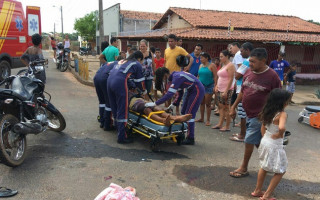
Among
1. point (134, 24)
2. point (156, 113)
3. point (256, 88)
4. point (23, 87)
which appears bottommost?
point (156, 113)

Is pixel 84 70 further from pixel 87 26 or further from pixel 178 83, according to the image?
pixel 87 26

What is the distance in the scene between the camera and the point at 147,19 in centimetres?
3072

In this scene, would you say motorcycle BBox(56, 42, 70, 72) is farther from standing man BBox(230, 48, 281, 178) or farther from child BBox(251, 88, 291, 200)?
child BBox(251, 88, 291, 200)

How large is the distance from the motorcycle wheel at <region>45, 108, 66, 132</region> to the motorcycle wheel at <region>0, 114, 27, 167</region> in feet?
3.77

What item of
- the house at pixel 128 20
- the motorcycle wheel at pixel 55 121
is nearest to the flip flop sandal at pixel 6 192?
the motorcycle wheel at pixel 55 121

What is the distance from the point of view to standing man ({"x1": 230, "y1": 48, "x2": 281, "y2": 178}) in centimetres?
352

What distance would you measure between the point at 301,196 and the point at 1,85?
4594 millimetres

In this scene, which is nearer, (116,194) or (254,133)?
(116,194)

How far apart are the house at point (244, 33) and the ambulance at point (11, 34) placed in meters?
6.30

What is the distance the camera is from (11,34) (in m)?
9.67

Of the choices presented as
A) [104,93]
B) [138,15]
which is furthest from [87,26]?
[104,93]

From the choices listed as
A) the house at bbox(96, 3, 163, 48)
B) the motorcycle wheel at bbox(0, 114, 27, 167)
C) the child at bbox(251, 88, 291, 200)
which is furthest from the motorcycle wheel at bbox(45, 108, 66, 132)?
the house at bbox(96, 3, 163, 48)

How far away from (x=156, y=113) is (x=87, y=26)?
45.5m

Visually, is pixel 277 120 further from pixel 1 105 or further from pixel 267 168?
pixel 1 105
